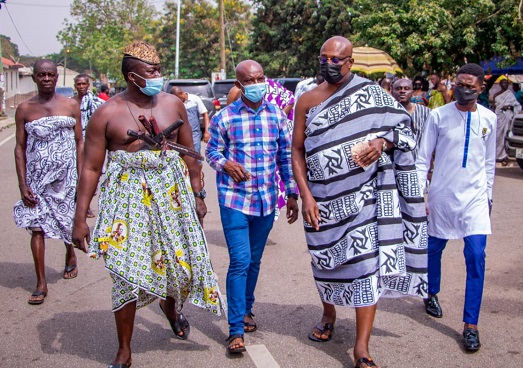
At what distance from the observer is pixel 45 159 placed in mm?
6152

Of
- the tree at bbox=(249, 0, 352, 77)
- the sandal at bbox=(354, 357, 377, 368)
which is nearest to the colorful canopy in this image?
the sandal at bbox=(354, 357, 377, 368)

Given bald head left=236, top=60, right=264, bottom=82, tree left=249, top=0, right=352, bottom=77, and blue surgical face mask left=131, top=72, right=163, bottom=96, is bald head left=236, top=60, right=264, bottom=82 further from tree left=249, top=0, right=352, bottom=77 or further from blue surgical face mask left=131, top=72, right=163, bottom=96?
tree left=249, top=0, right=352, bottom=77

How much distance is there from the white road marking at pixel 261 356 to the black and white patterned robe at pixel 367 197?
2.00 feet

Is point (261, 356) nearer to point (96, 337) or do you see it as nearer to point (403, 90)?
point (96, 337)

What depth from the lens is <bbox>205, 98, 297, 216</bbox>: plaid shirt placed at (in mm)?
4688

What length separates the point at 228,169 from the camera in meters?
4.61

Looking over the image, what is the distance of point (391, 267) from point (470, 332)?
33.2 inches

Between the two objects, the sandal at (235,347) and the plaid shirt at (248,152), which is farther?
the plaid shirt at (248,152)

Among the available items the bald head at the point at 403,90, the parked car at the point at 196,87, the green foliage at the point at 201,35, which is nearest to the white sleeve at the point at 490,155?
the bald head at the point at 403,90

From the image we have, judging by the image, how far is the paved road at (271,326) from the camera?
4.46 meters

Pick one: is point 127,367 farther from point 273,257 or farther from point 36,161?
point 273,257

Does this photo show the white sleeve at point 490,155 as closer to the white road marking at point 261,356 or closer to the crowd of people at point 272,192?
the crowd of people at point 272,192

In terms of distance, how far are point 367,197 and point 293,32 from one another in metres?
33.7

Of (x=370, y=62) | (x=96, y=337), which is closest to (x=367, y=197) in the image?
(x=96, y=337)
